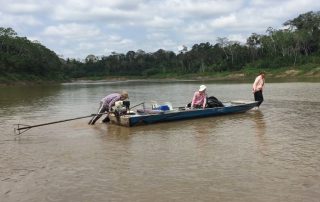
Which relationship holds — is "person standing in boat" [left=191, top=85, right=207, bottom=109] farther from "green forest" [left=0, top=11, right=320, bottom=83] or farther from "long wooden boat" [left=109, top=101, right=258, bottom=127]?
"green forest" [left=0, top=11, right=320, bottom=83]

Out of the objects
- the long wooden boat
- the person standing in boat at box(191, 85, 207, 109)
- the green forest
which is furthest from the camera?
the green forest

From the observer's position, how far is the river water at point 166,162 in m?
6.98

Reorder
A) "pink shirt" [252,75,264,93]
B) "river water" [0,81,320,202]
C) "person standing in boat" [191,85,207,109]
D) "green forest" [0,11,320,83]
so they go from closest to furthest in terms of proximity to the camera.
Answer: "river water" [0,81,320,202] < "person standing in boat" [191,85,207,109] < "pink shirt" [252,75,264,93] < "green forest" [0,11,320,83]

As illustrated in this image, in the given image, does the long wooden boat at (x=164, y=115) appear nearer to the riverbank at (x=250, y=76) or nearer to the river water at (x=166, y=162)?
the river water at (x=166, y=162)

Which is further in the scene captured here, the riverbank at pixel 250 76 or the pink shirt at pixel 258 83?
the riverbank at pixel 250 76

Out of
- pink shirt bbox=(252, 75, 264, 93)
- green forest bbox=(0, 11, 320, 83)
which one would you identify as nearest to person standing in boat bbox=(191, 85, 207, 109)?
Answer: pink shirt bbox=(252, 75, 264, 93)

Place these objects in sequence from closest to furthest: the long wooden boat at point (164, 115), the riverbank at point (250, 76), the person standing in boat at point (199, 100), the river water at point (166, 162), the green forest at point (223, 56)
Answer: the river water at point (166, 162) < the long wooden boat at point (164, 115) < the person standing in boat at point (199, 100) < the riverbank at point (250, 76) < the green forest at point (223, 56)

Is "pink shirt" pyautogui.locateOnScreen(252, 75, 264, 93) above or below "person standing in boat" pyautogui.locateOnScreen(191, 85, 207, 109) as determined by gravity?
above

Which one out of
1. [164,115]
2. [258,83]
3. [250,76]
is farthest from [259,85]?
[250,76]

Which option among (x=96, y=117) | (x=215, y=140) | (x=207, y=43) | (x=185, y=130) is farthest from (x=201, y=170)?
(x=207, y=43)

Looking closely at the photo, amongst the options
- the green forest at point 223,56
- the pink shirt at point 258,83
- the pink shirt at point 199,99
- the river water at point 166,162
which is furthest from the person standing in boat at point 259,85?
the green forest at point 223,56

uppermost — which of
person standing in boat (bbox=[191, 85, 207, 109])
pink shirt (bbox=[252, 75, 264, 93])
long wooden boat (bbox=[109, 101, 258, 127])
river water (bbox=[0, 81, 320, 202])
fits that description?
pink shirt (bbox=[252, 75, 264, 93])

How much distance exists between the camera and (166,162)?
904 cm

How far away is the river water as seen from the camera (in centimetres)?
698
